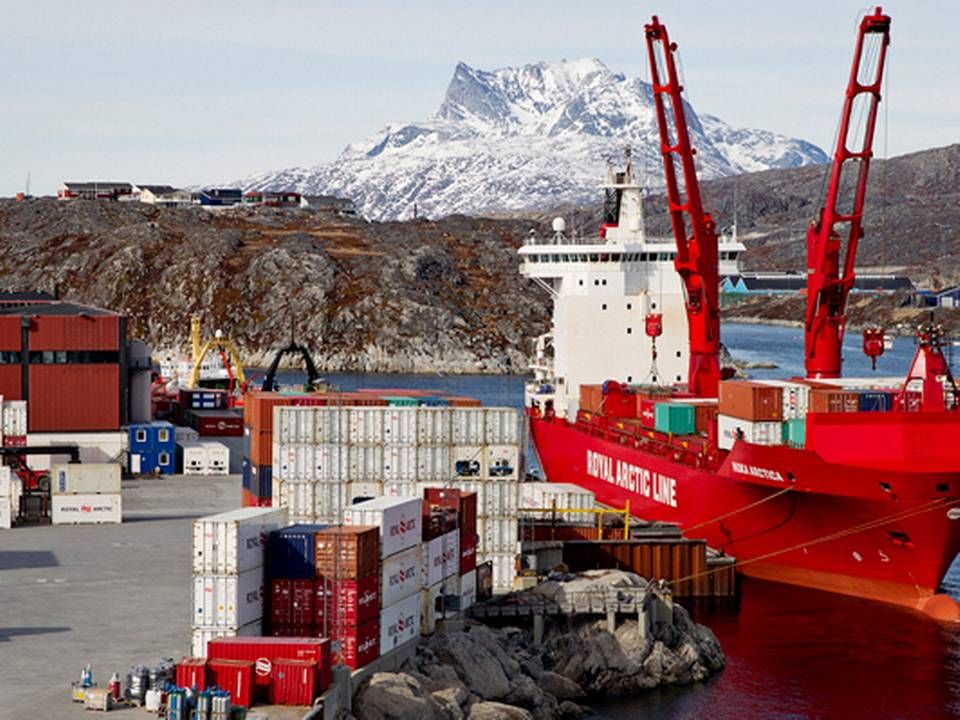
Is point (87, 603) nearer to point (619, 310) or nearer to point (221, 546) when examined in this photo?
point (221, 546)

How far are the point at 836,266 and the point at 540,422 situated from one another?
20.3 metres

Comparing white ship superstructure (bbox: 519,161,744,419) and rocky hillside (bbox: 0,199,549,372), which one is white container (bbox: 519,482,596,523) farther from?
rocky hillside (bbox: 0,199,549,372)

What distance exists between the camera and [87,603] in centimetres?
3769

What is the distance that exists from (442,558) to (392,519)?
12.1 ft

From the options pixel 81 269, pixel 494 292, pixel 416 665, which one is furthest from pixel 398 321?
pixel 416 665

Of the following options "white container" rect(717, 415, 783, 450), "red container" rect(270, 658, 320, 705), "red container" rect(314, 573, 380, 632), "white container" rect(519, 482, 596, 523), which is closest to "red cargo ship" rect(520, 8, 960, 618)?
"white container" rect(717, 415, 783, 450)

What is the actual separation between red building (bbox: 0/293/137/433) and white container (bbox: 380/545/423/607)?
104 ft

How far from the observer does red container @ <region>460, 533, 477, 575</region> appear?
38.8 metres

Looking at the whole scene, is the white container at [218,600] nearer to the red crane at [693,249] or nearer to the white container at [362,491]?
the white container at [362,491]

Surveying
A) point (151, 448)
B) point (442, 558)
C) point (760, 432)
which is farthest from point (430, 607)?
point (151, 448)

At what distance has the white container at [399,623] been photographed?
33438 millimetres

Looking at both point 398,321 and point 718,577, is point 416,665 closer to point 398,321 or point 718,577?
point 718,577

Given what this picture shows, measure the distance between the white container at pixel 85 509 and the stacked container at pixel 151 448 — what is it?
1378cm

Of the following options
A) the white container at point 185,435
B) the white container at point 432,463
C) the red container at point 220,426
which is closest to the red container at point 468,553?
the white container at point 432,463
